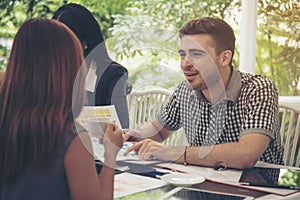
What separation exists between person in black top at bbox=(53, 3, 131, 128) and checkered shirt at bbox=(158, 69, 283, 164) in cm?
30

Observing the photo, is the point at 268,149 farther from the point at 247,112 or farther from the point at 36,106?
the point at 36,106

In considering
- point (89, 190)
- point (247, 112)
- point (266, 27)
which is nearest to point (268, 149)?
point (247, 112)

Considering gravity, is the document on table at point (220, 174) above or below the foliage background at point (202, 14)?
below

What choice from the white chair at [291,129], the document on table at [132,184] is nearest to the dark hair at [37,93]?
the document on table at [132,184]

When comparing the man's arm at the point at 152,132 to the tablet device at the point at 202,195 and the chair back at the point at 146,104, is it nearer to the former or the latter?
the chair back at the point at 146,104

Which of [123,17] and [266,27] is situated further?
[123,17]

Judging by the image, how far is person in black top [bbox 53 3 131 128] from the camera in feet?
5.71

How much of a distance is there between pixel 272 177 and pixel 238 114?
41 cm

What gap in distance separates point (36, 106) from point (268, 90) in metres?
1.03

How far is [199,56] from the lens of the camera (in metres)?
1.83

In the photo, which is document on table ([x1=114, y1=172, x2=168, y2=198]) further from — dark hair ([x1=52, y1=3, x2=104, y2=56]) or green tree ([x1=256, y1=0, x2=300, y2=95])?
green tree ([x1=256, y1=0, x2=300, y2=95])

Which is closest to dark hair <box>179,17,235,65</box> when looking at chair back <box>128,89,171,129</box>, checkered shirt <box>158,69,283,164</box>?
checkered shirt <box>158,69,283,164</box>

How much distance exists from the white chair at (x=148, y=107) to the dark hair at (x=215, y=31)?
16.2 inches

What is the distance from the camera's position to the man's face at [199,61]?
181cm
